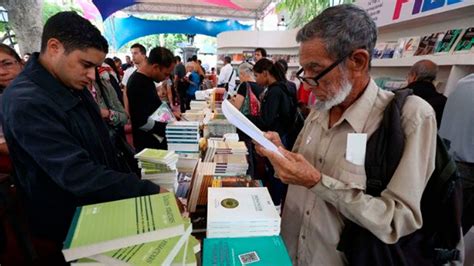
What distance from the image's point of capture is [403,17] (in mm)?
2930

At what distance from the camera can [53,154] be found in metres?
0.93

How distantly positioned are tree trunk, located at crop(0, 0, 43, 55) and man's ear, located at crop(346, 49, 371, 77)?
521 centimetres

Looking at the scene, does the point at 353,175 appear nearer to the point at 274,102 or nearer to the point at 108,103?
the point at 274,102

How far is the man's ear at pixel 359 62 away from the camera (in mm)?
889

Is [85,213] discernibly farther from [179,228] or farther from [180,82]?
[180,82]

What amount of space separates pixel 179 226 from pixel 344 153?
63 cm

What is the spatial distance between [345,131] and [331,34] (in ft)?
1.16

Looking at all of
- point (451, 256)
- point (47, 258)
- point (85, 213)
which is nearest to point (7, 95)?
point (85, 213)

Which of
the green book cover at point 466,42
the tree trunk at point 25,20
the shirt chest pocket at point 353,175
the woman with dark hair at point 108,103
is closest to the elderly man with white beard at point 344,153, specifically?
the shirt chest pocket at point 353,175

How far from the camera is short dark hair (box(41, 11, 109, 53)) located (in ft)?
3.40

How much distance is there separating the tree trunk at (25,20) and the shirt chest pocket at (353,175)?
17.4 ft

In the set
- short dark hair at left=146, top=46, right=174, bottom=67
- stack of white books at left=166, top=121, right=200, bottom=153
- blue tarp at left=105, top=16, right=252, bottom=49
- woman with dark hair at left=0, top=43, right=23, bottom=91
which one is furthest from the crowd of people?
blue tarp at left=105, top=16, right=252, bottom=49

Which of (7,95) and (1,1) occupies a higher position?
(1,1)

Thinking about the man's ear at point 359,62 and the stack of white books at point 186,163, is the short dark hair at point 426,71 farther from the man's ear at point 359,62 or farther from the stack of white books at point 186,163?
the stack of white books at point 186,163
